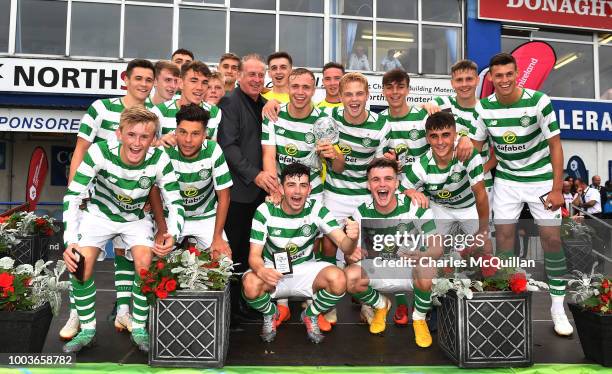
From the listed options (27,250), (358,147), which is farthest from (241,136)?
(27,250)

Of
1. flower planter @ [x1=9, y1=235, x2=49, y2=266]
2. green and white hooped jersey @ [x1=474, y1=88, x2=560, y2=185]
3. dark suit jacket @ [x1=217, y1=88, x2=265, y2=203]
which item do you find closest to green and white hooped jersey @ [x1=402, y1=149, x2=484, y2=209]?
green and white hooped jersey @ [x1=474, y1=88, x2=560, y2=185]

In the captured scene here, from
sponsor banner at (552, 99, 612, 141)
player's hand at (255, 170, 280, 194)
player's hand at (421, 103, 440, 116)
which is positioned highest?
sponsor banner at (552, 99, 612, 141)

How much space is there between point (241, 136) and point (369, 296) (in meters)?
1.82

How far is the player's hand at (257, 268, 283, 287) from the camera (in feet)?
11.7

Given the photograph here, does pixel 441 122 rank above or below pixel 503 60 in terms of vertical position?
below

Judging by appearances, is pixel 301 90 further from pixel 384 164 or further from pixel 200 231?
pixel 200 231

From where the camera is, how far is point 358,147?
14.2 feet

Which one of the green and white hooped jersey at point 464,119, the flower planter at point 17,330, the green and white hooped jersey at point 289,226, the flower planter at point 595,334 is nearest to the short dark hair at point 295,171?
the green and white hooped jersey at point 289,226

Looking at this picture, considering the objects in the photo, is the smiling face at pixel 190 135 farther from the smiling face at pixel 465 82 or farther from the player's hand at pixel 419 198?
the smiling face at pixel 465 82

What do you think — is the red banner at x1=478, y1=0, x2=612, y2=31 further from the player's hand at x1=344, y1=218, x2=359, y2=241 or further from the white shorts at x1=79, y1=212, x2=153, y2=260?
the white shorts at x1=79, y1=212, x2=153, y2=260

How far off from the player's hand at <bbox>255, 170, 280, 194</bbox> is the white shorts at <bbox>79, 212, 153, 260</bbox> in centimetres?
97

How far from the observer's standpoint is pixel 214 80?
4844 millimetres

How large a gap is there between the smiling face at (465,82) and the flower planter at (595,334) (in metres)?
2.18

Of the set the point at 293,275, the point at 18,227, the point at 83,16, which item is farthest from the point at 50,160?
the point at 293,275
